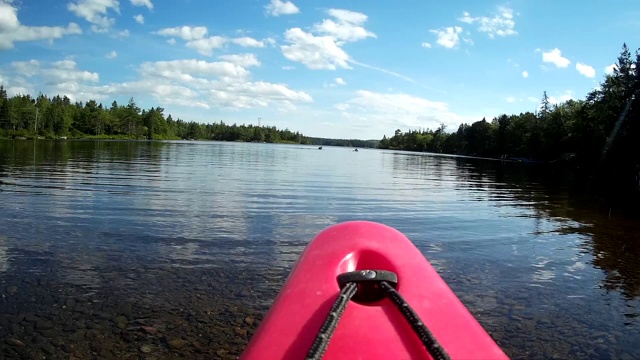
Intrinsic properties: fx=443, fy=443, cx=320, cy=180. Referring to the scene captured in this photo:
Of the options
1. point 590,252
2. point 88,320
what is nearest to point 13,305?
point 88,320

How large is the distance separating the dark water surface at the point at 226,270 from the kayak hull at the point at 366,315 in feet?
8.13

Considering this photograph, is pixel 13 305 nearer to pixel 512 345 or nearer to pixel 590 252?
pixel 512 345

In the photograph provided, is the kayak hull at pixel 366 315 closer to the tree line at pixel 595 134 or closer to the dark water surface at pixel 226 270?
the dark water surface at pixel 226 270

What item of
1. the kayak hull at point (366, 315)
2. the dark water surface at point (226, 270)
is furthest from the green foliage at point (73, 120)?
the kayak hull at point (366, 315)

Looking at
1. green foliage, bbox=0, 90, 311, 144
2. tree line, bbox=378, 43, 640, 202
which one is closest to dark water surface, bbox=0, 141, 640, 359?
tree line, bbox=378, 43, 640, 202

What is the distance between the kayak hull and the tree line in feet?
117

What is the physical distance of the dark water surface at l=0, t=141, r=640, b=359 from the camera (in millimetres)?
5320

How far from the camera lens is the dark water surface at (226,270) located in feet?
17.5

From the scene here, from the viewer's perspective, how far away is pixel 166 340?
5.10 m

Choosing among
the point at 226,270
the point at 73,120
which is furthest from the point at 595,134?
the point at 73,120

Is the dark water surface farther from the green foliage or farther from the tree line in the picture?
the green foliage

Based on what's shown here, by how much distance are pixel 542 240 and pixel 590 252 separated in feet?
4.72

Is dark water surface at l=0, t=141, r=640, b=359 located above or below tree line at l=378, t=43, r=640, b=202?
below

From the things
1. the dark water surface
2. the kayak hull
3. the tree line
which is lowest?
the dark water surface
